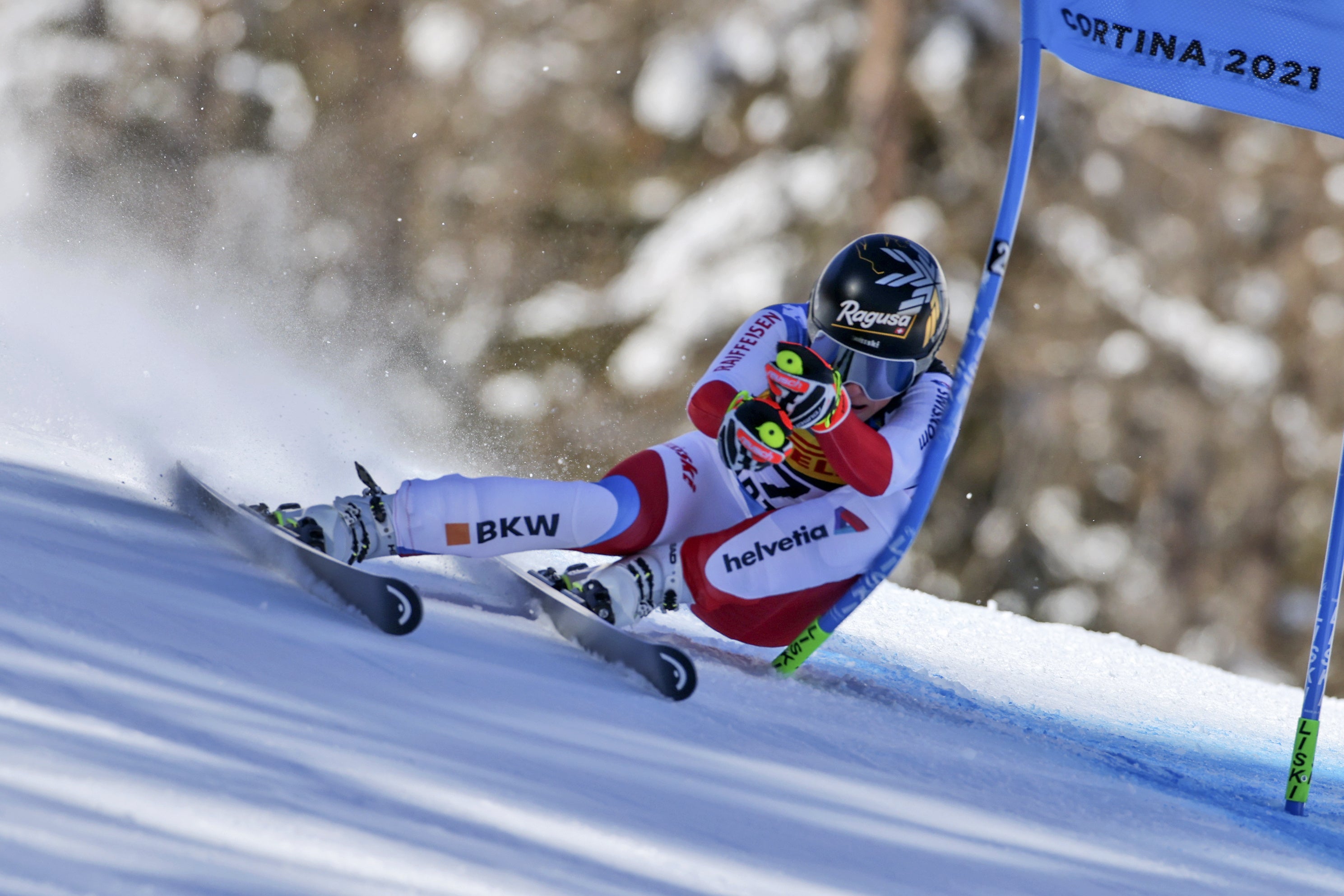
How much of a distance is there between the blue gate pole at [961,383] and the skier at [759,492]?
3 centimetres

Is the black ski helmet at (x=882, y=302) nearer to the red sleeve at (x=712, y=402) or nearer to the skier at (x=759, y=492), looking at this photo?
the skier at (x=759, y=492)

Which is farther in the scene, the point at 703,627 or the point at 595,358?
the point at 595,358

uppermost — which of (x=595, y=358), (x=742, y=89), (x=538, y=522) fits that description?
(x=742, y=89)

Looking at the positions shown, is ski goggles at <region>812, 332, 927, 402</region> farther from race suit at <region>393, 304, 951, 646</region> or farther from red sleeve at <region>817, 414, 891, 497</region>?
red sleeve at <region>817, 414, 891, 497</region>

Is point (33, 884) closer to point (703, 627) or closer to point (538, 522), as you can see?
point (538, 522)

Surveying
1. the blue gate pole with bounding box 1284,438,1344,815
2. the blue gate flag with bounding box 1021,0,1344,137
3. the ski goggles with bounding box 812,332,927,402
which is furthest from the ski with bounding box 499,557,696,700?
the blue gate flag with bounding box 1021,0,1344,137

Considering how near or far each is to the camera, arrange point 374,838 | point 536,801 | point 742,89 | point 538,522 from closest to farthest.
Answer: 1. point 374,838
2. point 536,801
3. point 538,522
4. point 742,89

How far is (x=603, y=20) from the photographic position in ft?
44.8

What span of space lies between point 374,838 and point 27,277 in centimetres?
498

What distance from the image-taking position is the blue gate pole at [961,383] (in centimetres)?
263

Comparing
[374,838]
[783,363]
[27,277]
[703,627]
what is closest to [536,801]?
[374,838]

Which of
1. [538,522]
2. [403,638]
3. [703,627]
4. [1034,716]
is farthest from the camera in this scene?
[703,627]

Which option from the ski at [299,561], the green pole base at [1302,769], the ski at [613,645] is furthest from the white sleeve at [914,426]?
the ski at [299,561]

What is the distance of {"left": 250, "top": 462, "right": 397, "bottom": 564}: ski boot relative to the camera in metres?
2.44
